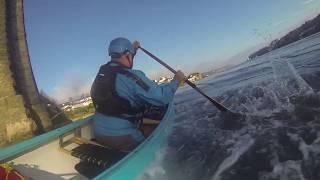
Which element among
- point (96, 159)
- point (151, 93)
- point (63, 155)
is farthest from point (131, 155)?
point (63, 155)

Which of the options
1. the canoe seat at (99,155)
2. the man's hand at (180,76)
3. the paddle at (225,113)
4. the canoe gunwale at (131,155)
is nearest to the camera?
the canoe gunwale at (131,155)

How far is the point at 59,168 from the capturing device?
21.9 feet

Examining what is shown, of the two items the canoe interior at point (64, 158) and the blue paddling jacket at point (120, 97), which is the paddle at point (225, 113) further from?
the canoe interior at point (64, 158)

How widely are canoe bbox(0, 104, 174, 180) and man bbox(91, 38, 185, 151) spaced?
0.34m

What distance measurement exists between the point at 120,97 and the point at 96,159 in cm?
127

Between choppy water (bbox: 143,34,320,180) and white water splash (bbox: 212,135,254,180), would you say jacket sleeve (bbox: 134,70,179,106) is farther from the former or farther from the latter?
white water splash (bbox: 212,135,254,180)

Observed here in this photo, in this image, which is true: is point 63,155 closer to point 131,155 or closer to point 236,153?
point 131,155

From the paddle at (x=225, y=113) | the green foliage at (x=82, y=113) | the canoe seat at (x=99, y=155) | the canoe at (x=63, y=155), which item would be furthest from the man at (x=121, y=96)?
the green foliage at (x=82, y=113)

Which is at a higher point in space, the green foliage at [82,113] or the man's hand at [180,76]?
the man's hand at [180,76]

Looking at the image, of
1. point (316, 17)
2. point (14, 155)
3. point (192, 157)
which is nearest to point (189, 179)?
point (192, 157)

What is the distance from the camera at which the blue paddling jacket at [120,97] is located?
222 inches

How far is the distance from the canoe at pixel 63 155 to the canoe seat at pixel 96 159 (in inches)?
1.1

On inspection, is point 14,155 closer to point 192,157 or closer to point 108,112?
point 108,112

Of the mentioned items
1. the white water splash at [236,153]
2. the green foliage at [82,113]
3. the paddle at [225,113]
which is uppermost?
the paddle at [225,113]
